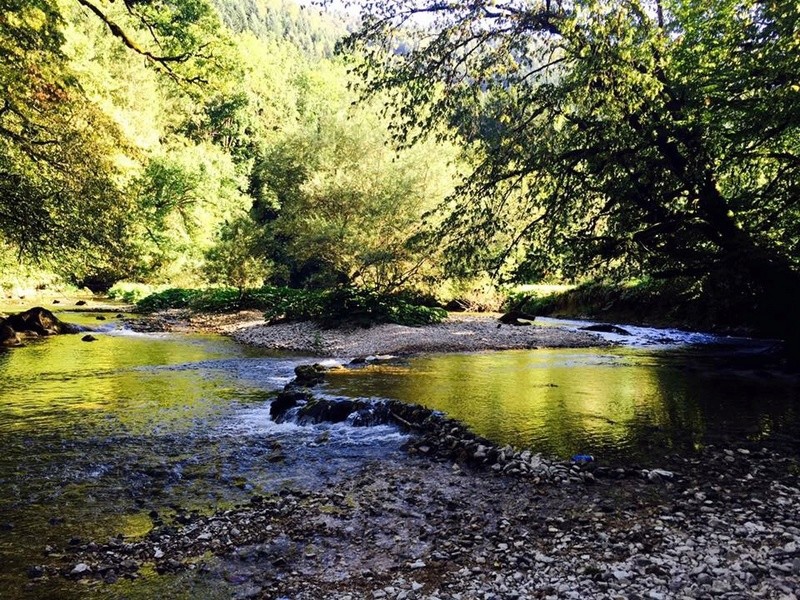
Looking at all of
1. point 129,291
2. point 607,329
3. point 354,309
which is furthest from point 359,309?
point 129,291

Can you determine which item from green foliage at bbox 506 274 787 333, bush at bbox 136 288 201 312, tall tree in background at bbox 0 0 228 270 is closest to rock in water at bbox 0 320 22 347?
tall tree in background at bbox 0 0 228 270

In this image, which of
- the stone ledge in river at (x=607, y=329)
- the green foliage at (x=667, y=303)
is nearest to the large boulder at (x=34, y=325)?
the green foliage at (x=667, y=303)

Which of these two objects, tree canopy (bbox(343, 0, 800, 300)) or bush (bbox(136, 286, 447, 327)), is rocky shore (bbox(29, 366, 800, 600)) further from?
bush (bbox(136, 286, 447, 327))

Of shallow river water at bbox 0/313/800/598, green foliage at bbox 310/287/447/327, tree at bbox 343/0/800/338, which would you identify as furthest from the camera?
green foliage at bbox 310/287/447/327

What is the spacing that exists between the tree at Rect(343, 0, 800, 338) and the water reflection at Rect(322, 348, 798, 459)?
2820 mm

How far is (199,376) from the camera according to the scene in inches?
610

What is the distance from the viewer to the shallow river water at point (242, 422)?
6781 mm

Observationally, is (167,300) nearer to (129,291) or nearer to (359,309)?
(129,291)

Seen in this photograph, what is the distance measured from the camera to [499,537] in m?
5.86

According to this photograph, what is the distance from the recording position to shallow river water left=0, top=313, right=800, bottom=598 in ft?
22.2

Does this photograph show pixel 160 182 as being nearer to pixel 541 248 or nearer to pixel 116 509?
pixel 541 248

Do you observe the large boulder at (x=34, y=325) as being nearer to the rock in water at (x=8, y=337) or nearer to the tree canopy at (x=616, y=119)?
the rock in water at (x=8, y=337)

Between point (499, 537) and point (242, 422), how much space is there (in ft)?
20.4

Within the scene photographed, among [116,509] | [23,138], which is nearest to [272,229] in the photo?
[23,138]
